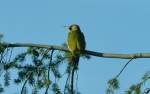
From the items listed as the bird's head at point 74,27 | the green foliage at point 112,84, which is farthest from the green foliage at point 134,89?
the bird's head at point 74,27

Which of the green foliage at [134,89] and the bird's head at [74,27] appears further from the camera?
the bird's head at [74,27]

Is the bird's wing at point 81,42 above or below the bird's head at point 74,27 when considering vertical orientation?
below

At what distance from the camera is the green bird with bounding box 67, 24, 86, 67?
646 centimetres

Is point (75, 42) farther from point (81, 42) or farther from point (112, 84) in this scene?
point (112, 84)

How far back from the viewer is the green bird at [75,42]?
646 centimetres

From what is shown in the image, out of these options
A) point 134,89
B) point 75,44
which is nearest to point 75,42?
point 75,44

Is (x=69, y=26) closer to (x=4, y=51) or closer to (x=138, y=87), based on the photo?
(x=4, y=51)

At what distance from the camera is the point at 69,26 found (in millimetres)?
7965

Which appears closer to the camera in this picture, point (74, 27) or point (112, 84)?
point (112, 84)

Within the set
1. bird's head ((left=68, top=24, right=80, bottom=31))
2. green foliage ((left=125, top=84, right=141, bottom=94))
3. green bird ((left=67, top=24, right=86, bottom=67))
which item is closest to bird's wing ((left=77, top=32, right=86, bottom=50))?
green bird ((left=67, top=24, right=86, bottom=67))

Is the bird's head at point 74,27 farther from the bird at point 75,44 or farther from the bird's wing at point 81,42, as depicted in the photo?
the bird's wing at point 81,42

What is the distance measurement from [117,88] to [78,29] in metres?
2.60

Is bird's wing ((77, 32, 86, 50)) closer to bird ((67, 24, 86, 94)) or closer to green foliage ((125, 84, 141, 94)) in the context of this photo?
bird ((67, 24, 86, 94))

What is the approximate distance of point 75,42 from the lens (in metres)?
7.51
